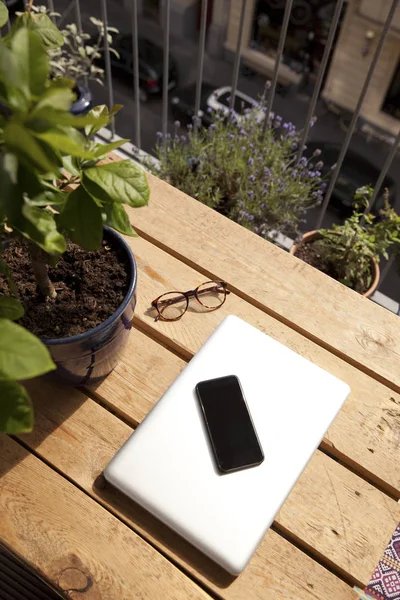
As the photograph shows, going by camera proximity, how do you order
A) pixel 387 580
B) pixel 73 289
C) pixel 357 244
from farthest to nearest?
pixel 357 244 → pixel 387 580 → pixel 73 289

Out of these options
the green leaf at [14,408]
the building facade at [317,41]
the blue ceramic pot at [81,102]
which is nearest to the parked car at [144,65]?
Answer: the building facade at [317,41]

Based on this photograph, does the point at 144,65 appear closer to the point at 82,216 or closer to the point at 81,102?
the point at 81,102

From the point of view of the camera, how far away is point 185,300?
1.16 meters

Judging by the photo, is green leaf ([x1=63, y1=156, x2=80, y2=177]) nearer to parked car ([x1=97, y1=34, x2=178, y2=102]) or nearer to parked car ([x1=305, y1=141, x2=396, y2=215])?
parked car ([x1=305, y1=141, x2=396, y2=215])

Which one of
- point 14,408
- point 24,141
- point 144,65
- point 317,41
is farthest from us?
point 317,41

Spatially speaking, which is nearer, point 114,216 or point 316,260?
point 114,216

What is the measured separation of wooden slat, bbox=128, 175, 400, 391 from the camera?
1132 millimetres

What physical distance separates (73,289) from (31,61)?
49 cm

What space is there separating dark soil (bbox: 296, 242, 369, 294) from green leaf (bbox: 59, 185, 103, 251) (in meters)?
1.31

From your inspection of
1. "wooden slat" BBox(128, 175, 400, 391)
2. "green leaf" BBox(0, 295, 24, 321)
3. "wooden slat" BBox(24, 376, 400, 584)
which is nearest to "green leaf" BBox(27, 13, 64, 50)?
"green leaf" BBox(0, 295, 24, 321)

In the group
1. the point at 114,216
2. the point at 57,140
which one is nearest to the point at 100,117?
the point at 57,140

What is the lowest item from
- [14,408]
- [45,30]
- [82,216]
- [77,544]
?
[77,544]

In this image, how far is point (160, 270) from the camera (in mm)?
1204

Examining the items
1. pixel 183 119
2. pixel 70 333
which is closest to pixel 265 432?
pixel 70 333
